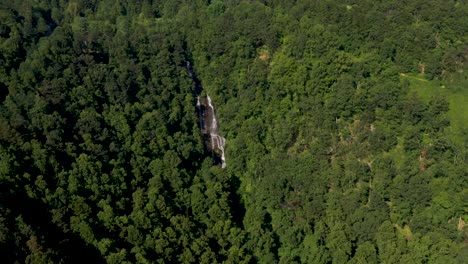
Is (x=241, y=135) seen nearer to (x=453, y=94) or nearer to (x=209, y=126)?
(x=209, y=126)

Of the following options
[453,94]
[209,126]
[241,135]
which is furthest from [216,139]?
[453,94]

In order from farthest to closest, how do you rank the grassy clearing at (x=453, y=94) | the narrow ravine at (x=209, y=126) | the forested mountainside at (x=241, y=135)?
the narrow ravine at (x=209, y=126) < the grassy clearing at (x=453, y=94) < the forested mountainside at (x=241, y=135)

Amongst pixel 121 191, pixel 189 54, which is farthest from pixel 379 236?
pixel 189 54

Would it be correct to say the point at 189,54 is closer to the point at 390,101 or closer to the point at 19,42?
the point at 19,42

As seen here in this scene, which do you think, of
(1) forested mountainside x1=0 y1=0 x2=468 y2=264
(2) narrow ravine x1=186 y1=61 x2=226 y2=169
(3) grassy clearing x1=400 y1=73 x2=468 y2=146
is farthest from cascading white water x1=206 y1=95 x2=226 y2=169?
(3) grassy clearing x1=400 y1=73 x2=468 y2=146

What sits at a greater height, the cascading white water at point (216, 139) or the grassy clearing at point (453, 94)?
the grassy clearing at point (453, 94)

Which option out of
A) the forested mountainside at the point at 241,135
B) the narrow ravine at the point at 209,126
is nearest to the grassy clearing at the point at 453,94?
the forested mountainside at the point at 241,135

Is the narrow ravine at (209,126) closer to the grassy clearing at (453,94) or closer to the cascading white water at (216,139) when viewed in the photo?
the cascading white water at (216,139)

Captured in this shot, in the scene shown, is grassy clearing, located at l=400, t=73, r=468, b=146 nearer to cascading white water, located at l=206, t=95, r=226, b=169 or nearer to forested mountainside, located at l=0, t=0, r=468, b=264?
forested mountainside, located at l=0, t=0, r=468, b=264
